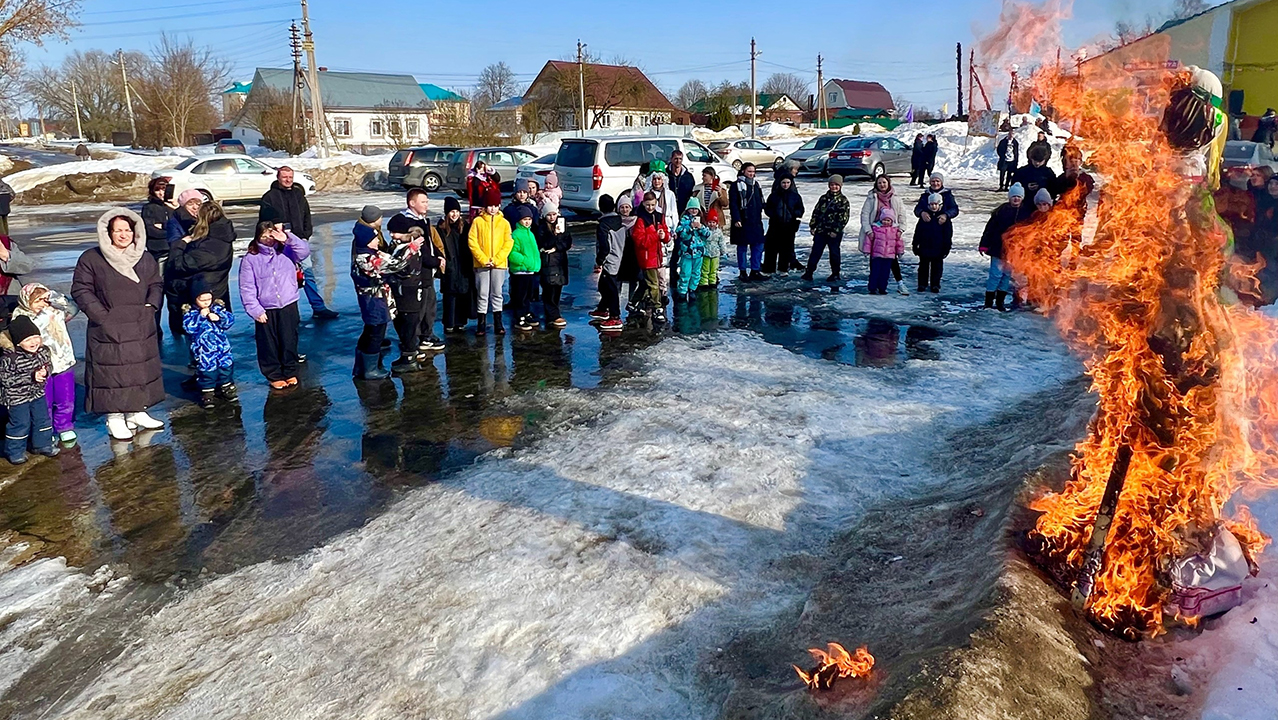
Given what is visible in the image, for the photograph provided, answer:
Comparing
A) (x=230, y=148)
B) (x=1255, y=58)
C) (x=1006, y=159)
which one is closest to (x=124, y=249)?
(x=1006, y=159)

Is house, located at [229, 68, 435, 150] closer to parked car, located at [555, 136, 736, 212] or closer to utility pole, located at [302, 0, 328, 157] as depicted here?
utility pole, located at [302, 0, 328, 157]

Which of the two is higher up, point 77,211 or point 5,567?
point 77,211

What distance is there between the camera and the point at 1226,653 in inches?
137

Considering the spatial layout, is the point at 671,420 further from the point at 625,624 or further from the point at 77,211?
the point at 77,211

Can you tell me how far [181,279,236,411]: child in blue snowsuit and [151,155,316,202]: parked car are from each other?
19.0 metres

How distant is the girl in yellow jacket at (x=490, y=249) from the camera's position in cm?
870

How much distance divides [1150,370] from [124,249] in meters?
6.65

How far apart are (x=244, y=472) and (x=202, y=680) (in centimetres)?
247

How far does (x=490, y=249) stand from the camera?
8719 mm

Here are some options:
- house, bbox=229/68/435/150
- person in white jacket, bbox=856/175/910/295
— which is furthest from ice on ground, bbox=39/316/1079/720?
house, bbox=229/68/435/150

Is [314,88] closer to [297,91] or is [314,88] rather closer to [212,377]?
[297,91]

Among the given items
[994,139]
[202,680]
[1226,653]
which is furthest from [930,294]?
[994,139]

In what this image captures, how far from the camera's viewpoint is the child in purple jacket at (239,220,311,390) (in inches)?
278

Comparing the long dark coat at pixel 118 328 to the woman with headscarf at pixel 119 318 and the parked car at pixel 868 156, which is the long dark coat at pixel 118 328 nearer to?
the woman with headscarf at pixel 119 318
